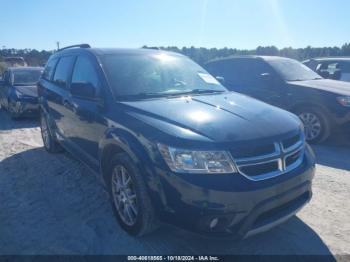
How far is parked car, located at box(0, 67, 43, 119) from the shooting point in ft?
29.3

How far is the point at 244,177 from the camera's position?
2.58 meters

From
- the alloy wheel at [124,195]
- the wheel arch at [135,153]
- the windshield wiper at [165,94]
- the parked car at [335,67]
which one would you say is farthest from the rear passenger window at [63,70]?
the parked car at [335,67]

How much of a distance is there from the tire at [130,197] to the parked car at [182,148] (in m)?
Result: 0.01

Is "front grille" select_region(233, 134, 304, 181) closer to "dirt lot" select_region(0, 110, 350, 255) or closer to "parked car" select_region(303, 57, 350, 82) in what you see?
"dirt lot" select_region(0, 110, 350, 255)

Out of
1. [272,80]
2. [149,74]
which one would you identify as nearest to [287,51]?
[272,80]

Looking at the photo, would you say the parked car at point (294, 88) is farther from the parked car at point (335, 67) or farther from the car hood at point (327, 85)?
the parked car at point (335, 67)

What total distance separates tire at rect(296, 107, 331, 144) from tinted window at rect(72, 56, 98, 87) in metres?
4.53

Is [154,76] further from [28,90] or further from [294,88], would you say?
[28,90]

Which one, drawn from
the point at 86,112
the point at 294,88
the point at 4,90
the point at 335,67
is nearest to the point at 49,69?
the point at 86,112

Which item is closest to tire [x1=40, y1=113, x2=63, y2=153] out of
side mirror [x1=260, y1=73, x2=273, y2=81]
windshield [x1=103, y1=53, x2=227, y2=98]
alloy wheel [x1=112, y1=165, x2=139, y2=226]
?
windshield [x1=103, y1=53, x2=227, y2=98]

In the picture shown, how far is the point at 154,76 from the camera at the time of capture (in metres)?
3.95

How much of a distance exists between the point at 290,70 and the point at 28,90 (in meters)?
7.18

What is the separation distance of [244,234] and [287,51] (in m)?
30.8

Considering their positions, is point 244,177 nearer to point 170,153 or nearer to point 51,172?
point 170,153
